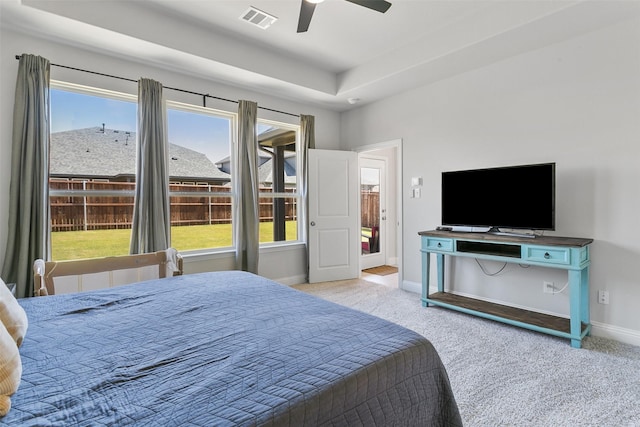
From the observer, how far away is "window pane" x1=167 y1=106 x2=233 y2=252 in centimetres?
376

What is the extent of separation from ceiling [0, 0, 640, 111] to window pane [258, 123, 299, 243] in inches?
30.9

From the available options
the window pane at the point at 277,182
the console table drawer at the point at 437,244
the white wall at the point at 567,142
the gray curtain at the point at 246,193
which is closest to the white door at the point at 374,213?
the window pane at the point at 277,182

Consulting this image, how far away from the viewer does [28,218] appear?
8.92 ft

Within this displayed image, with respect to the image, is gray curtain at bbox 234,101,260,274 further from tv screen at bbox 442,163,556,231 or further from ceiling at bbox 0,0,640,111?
tv screen at bbox 442,163,556,231

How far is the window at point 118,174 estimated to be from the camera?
310cm

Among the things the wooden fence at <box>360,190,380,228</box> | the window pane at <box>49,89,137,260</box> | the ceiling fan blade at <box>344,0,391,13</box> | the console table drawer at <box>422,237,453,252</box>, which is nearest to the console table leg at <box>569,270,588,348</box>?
the console table drawer at <box>422,237,453,252</box>

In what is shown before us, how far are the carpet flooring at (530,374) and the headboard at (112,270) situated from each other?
2.21 meters

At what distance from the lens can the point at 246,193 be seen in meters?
4.01

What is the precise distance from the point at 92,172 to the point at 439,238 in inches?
144

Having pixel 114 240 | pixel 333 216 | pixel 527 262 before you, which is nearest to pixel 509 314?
pixel 527 262

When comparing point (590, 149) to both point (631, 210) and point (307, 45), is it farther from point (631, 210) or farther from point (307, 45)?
point (307, 45)

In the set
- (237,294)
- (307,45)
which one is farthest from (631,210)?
(307,45)

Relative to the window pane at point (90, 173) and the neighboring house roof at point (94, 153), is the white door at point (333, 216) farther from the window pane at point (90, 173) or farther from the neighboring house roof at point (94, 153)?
the window pane at point (90, 173)

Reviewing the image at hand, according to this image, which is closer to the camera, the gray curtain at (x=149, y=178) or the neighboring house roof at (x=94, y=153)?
the neighboring house roof at (x=94, y=153)
